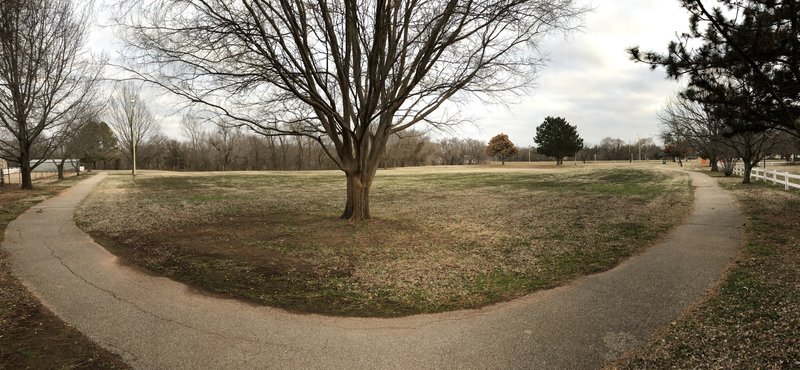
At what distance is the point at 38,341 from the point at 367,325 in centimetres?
332

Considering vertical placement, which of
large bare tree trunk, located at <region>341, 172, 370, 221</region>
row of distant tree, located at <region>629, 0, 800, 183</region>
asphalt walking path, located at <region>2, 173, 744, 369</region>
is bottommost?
asphalt walking path, located at <region>2, 173, 744, 369</region>

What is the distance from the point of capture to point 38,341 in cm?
421

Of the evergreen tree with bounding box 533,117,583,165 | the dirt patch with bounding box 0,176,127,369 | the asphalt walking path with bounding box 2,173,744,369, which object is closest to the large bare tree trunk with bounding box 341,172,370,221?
the asphalt walking path with bounding box 2,173,744,369

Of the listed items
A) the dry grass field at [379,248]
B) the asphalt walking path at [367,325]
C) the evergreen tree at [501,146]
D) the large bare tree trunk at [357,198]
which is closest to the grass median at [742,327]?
the asphalt walking path at [367,325]

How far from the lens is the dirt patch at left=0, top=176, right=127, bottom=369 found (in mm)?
3793

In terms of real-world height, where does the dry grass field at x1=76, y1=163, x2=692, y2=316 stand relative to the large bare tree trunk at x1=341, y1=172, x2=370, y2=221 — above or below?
below

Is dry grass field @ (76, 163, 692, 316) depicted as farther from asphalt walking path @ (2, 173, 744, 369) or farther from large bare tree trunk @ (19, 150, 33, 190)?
large bare tree trunk @ (19, 150, 33, 190)

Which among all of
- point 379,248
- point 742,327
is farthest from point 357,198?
point 742,327

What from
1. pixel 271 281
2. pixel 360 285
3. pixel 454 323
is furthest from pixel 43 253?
pixel 454 323

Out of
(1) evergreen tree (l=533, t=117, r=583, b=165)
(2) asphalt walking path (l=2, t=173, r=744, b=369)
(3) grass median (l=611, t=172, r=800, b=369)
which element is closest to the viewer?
(3) grass median (l=611, t=172, r=800, b=369)

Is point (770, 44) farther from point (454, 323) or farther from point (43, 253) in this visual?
point (43, 253)

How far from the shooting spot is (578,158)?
99438mm

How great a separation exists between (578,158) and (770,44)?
327 feet

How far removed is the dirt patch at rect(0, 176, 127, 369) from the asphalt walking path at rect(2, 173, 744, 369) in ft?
0.43
